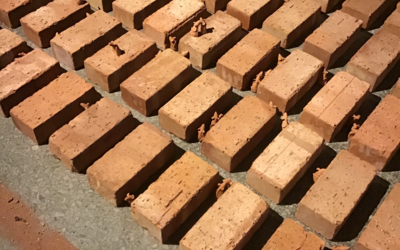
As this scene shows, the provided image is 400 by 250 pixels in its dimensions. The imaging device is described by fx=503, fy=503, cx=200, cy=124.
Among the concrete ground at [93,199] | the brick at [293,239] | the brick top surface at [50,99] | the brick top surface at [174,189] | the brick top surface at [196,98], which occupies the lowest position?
the concrete ground at [93,199]

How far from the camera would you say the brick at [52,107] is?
18.3ft

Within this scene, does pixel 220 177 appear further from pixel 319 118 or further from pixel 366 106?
pixel 366 106

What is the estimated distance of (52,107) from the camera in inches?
224

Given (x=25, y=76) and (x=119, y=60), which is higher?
(x=119, y=60)

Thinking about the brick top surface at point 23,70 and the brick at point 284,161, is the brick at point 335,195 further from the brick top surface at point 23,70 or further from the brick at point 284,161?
the brick top surface at point 23,70

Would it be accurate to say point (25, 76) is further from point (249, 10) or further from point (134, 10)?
point (249, 10)

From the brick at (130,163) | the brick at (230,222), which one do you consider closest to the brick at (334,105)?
the brick at (230,222)

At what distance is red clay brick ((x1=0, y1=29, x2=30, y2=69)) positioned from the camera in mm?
6328

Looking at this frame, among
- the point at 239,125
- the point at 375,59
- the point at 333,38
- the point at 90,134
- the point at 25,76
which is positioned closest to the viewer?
the point at 90,134

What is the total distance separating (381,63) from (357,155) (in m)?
1.45

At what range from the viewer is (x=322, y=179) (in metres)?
5.18

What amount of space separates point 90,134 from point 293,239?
7.87ft

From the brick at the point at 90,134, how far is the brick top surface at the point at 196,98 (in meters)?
0.53

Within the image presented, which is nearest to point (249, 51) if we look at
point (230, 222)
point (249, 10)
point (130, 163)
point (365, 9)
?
point (249, 10)
